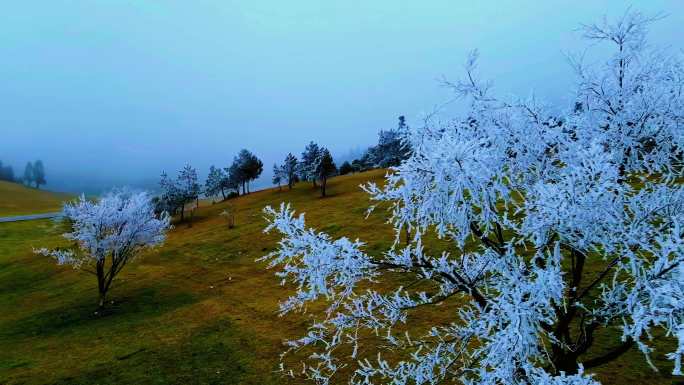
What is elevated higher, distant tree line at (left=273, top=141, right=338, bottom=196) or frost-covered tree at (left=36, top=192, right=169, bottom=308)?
distant tree line at (left=273, top=141, right=338, bottom=196)

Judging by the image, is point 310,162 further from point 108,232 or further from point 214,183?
point 108,232

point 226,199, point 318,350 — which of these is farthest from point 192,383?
point 226,199

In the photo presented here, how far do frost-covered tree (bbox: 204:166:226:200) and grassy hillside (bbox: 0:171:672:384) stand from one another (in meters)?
43.6

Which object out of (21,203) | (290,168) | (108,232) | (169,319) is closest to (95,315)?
(108,232)

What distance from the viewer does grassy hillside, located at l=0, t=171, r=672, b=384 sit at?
21.5 m

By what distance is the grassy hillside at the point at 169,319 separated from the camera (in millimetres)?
21550

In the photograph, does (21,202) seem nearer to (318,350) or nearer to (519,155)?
(318,350)

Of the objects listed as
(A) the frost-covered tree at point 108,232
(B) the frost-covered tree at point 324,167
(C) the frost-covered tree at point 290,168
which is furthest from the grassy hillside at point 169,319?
(C) the frost-covered tree at point 290,168

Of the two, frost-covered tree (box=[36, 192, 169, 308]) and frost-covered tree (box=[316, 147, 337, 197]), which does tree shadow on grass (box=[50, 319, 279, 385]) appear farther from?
frost-covered tree (box=[316, 147, 337, 197])

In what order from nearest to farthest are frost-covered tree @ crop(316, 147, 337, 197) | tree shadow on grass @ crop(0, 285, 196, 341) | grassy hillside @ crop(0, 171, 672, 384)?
grassy hillside @ crop(0, 171, 672, 384) < tree shadow on grass @ crop(0, 285, 196, 341) < frost-covered tree @ crop(316, 147, 337, 197)

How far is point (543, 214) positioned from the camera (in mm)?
5934

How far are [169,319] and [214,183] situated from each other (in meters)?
76.9

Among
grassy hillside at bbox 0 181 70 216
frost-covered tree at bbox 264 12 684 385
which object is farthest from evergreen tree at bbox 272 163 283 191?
frost-covered tree at bbox 264 12 684 385

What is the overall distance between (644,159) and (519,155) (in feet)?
7.70
